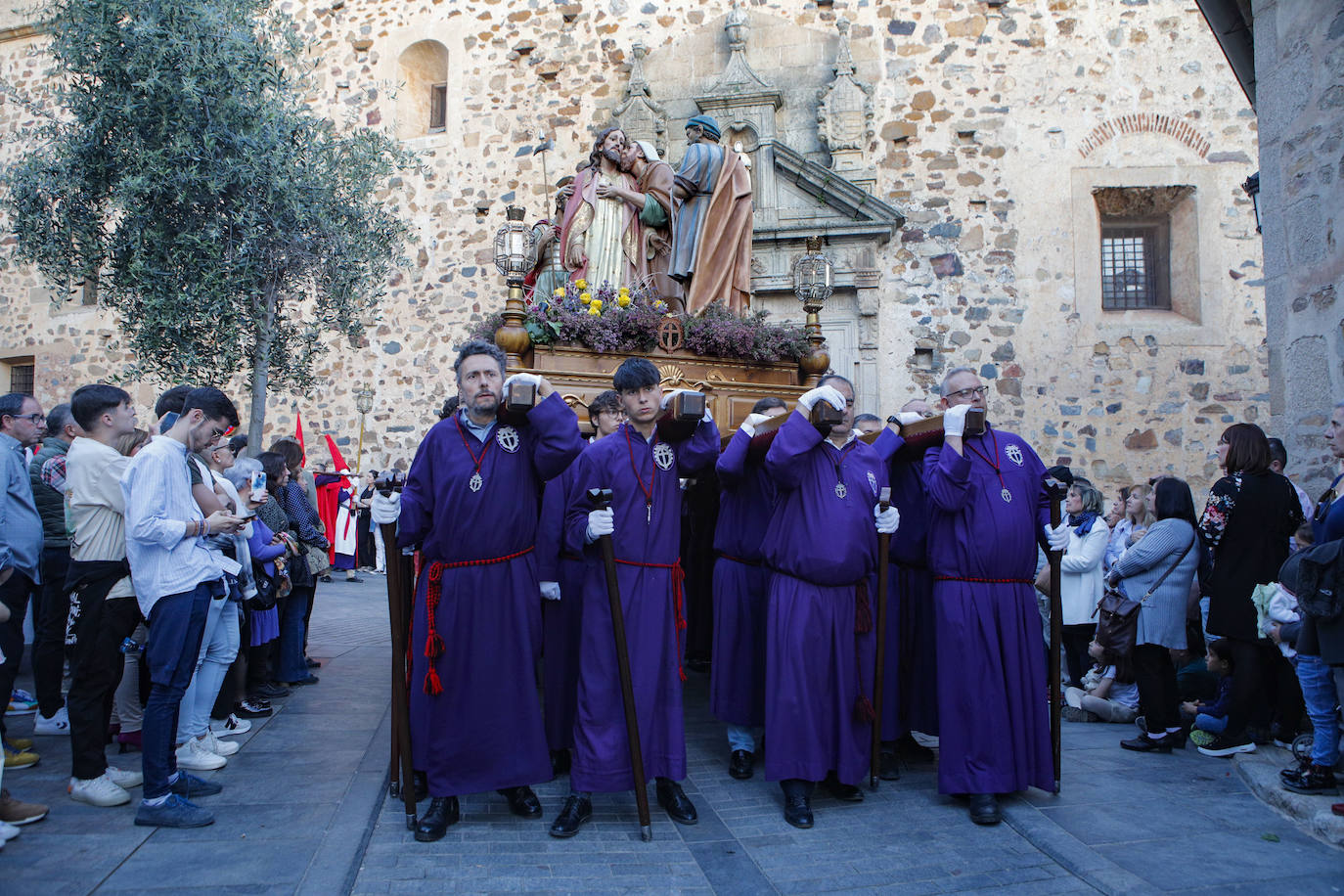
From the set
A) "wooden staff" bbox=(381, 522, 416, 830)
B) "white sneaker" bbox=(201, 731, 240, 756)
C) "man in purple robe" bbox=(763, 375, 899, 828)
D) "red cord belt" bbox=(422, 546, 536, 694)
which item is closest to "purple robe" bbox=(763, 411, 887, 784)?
"man in purple robe" bbox=(763, 375, 899, 828)

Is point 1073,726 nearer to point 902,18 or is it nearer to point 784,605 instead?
point 784,605

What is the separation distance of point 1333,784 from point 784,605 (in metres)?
2.55

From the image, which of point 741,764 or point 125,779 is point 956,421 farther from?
point 125,779

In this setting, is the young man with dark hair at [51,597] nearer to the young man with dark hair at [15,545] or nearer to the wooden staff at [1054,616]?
the young man with dark hair at [15,545]

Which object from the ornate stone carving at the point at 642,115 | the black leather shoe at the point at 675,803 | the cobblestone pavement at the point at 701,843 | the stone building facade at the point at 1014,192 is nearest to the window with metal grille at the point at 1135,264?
the stone building facade at the point at 1014,192

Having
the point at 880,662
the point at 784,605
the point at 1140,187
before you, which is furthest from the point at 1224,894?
the point at 1140,187

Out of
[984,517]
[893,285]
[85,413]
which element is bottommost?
[984,517]

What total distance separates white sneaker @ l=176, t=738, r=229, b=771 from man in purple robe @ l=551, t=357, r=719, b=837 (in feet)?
6.24

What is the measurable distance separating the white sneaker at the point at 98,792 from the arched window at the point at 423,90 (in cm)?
1163

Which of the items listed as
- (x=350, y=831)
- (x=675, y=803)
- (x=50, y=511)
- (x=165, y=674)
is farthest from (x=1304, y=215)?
(x=50, y=511)

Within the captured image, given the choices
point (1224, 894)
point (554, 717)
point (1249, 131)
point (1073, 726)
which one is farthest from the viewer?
point (1249, 131)

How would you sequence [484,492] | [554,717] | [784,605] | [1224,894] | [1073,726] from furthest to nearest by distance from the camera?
1. [1073,726]
2. [554,717]
3. [784,605]
4. [484,492]
5. [1224,894]

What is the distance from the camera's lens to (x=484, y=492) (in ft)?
12.3

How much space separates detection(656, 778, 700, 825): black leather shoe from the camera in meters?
3.77
